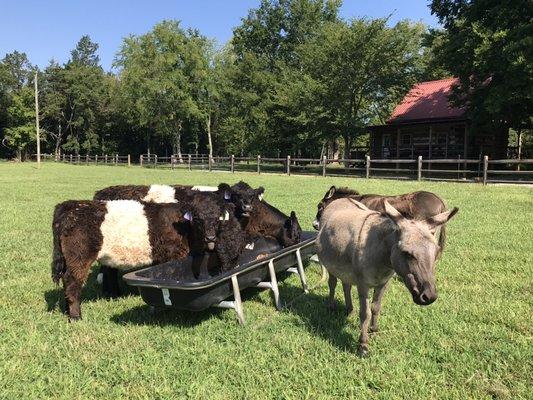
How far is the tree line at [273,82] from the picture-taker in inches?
931

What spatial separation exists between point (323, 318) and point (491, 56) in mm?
21686

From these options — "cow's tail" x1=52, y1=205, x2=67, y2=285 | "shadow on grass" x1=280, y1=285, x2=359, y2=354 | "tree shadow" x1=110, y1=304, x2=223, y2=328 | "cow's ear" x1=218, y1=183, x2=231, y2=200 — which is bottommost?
"tree shadow" x1=110, y1=304, x2=223, y2=328

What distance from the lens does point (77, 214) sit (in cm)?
516

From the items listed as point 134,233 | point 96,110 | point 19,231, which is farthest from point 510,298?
point 96,110

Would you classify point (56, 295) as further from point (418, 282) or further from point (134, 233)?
point (418, 282)

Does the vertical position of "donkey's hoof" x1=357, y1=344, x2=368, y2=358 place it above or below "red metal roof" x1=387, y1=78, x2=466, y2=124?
below

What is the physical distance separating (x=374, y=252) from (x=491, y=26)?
22891 millimetres

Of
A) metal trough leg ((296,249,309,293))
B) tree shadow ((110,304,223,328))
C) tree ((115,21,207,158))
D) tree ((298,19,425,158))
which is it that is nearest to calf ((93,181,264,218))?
metal trough leg ((296,249,309,293))

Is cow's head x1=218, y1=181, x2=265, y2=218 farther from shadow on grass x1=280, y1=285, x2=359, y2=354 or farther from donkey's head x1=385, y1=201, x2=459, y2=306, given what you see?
donkey's head x1=385, y1=201, x2=459, y2=306

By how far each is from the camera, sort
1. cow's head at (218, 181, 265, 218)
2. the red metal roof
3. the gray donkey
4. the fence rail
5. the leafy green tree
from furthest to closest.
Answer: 1. the leafy green tree
2. the red metal roof
3. the fence rail
4. cow's head at (218, 181, 265, 218)
5. the gray donkey

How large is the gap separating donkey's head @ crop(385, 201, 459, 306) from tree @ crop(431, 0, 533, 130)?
19.8 m

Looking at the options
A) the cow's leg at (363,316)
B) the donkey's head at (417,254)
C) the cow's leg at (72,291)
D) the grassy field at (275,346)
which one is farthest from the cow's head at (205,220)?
the donkey's head at (417,254)

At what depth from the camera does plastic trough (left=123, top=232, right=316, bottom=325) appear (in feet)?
14.6

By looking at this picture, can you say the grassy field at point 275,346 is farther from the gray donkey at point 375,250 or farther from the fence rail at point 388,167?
the fence rail at point 388,167
